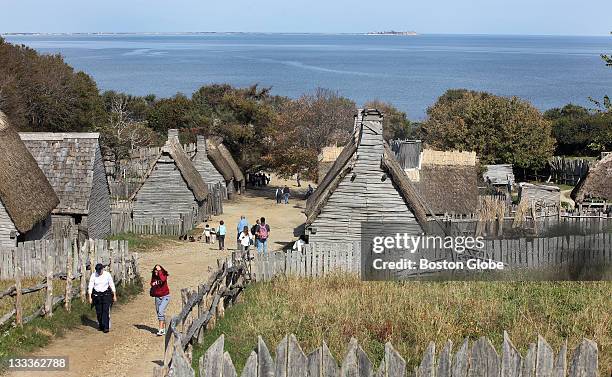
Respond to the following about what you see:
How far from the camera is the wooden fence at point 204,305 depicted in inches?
471

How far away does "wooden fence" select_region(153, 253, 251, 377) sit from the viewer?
1195 centimetres

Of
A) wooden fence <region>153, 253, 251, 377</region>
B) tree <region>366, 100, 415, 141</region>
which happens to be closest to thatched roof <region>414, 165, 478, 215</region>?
wooden fence <region>153, 253, 251, 377</region>

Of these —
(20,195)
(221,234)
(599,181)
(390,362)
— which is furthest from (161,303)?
(599,181)

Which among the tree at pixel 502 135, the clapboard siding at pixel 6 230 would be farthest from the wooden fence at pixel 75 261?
the tree at pixel 502 135

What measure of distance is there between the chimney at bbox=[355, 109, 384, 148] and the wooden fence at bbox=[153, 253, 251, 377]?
219 inches

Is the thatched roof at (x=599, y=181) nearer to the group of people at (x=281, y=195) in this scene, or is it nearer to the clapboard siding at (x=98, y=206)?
the group of people at (x=281, y=195)

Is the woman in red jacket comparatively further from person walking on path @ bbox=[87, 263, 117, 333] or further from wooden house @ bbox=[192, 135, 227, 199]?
wooden house @ bbox=[192, 135, 227, 199]

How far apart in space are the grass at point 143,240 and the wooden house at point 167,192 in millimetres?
4847

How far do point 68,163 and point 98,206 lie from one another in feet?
8.56

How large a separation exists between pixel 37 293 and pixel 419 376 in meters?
14.8

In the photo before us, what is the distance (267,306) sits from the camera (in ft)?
57.9

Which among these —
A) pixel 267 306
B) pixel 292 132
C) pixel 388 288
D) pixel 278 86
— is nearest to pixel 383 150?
pixel 388 288

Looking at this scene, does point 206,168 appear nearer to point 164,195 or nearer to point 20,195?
A: point 164,195

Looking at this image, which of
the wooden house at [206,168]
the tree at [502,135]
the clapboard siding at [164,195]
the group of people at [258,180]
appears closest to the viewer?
the clapboard siding at [164,195]
